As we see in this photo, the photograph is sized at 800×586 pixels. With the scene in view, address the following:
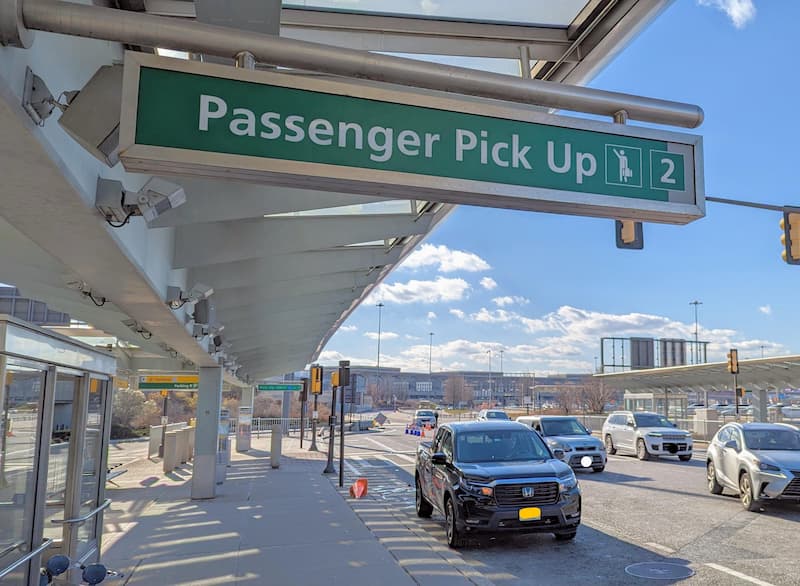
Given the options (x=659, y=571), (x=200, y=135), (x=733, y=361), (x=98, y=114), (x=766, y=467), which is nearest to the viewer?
(x=200, y=135)

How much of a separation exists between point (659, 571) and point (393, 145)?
7.38 m

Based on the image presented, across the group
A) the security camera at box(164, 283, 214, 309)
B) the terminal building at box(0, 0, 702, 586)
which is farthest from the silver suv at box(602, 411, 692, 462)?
the security camera at box(164, 283, 214, 309)

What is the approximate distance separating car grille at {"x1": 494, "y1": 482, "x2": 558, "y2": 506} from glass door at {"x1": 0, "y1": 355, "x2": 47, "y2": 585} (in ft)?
19.5

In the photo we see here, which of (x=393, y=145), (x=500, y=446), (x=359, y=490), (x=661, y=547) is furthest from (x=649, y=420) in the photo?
(x=393, y=145)

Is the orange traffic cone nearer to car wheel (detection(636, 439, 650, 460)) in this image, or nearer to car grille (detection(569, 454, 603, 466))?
car grille (detection(569, 454, 603, 466))

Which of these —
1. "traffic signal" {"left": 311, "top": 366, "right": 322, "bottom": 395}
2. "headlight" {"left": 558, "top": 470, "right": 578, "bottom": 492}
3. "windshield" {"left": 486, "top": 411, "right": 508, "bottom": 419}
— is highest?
"traffic signal" {"left": 311, "top": 366, "right": 322, "bottom": 395}

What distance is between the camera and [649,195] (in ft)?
10.1

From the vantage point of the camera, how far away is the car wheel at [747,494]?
1204cm

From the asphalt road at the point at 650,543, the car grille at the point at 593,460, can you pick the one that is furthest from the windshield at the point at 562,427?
the asphalt road at the point at 650,543

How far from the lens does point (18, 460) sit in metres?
→ 5.15

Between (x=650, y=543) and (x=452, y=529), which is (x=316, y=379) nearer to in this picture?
(x=452, y=529)

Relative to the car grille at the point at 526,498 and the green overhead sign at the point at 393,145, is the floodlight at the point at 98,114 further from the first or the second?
the car grille at the point at 526,498

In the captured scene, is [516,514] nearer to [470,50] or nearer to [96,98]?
[470,50]

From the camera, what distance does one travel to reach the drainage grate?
7.87 metres
